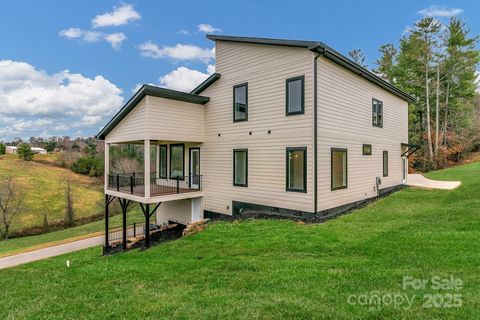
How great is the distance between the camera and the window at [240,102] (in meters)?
11.0

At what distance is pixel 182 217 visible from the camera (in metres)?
13.6

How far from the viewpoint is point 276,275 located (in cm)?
471

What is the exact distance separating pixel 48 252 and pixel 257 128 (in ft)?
35.8

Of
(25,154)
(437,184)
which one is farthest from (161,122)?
(25,154)

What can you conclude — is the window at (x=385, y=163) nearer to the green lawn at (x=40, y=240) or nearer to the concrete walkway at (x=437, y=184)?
the concrete walkway at (x=437, y=184)

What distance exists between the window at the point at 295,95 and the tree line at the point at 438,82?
75.5 feet

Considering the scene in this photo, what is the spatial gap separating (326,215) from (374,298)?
5890 millimetres

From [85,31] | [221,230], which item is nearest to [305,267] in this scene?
[221,230]

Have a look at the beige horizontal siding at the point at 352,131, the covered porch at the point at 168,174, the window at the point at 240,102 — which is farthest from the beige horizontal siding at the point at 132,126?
the beige horizontal siding at the point at 352,131

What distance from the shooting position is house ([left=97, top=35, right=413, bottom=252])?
9.23 m

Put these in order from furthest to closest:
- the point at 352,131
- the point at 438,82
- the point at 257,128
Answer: the point at 438,82
the point at 352,131
the point at 257,128

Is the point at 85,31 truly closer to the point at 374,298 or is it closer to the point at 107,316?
the point at 107,316

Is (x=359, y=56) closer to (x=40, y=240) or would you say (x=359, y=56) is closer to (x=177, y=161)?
(x=177, y=161)

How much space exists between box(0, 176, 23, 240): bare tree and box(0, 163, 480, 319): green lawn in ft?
56.8
